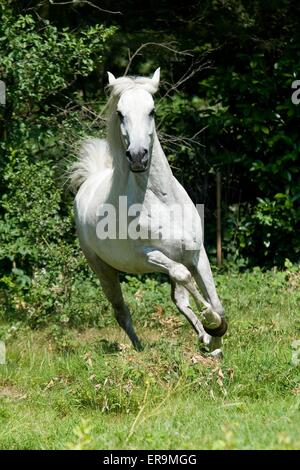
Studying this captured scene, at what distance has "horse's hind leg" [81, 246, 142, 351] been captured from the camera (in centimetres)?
877

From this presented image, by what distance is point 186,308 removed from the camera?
24.6 feet

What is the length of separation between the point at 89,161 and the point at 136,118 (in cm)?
234

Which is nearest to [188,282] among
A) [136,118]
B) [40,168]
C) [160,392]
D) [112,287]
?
[160,392]

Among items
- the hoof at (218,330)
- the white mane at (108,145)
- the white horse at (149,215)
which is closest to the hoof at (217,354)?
the white horse at (149,215)

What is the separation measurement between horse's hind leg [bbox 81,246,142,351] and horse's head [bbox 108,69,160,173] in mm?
1704

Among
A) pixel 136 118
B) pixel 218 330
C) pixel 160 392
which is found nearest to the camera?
Result: pixel 160 392

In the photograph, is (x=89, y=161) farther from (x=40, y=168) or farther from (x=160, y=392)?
(x=160, y=392)

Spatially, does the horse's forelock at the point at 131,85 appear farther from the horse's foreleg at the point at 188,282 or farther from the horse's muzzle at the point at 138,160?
the horse's foreleg at the point at 188,282

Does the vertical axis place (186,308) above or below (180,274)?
below

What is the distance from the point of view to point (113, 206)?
7762 mm

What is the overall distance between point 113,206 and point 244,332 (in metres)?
1.52

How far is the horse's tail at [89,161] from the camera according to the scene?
9.31 m

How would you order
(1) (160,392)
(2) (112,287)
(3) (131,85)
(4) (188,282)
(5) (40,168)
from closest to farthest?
(1) (160,392), (4) (188,282), (3) (131,85), (2) (112,287), (5) (40,168)
